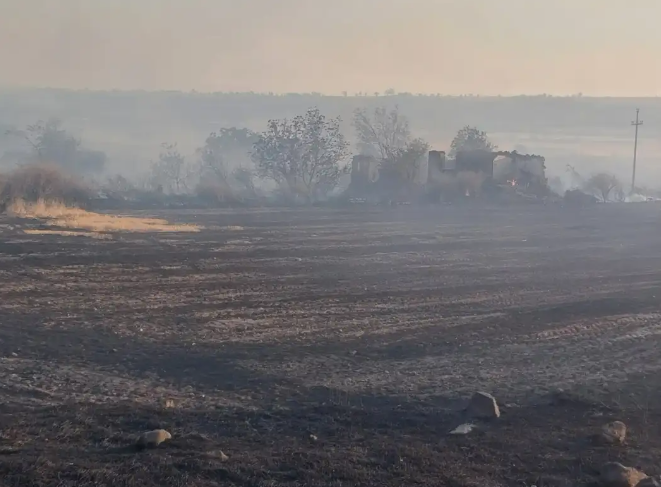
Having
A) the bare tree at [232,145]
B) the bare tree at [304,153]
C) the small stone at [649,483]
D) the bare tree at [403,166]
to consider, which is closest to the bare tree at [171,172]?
the bare tree at [232,145]

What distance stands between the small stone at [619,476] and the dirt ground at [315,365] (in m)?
0.16

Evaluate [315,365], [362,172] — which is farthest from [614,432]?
[362,172]

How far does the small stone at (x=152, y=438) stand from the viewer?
8109mm

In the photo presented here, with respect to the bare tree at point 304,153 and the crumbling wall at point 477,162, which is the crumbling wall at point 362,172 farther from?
the crumbling wall at point 477,162

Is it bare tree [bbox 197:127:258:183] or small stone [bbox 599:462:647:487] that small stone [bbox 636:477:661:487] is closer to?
small stone [bbox 599:462:647:487]

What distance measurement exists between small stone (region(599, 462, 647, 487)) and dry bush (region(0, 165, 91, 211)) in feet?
112

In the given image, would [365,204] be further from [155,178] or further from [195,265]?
[155,178]

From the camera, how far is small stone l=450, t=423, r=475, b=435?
907 cm

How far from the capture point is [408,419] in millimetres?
9555

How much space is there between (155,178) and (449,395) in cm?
7536

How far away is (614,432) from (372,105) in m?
161

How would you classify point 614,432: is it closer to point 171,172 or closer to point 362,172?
point 362,172

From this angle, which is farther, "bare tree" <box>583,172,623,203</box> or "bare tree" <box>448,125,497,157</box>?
"bare tree" <box>448,125,497,157</box>

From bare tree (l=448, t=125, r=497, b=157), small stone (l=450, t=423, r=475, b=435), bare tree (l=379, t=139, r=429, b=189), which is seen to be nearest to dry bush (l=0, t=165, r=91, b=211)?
bare tree (l=379, t=139, r=429, b=189)
